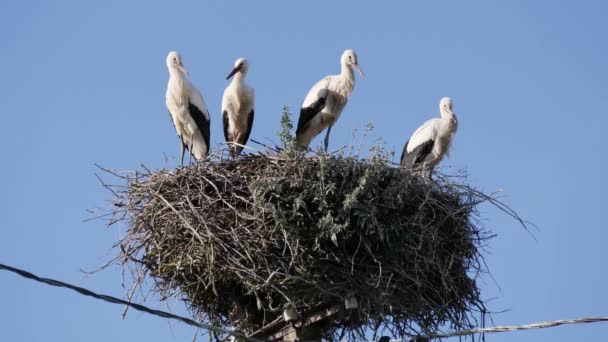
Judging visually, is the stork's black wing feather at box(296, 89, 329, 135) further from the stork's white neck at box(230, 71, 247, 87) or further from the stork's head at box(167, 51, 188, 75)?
the stork's head at box(167, 51, 188, 75)

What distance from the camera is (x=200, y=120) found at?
9.93m

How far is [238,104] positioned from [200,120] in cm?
37

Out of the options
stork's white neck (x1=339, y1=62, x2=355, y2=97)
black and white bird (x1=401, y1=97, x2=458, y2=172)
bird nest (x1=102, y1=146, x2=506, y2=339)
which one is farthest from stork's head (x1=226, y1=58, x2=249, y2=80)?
bird nest (x1=102, y1=146, x2=506, y2=339)

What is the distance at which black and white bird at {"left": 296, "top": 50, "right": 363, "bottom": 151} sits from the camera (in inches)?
384

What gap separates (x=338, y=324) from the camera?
703cm

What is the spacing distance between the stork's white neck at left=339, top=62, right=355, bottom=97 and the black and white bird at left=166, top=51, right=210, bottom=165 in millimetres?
1274

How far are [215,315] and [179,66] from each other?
323 cm

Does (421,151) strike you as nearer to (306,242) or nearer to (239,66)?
(239,66)

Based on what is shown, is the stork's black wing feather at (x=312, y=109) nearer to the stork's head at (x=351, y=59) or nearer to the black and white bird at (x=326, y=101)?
the black and white bird at (x=326, y=101)

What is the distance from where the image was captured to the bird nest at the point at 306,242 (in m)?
6.80

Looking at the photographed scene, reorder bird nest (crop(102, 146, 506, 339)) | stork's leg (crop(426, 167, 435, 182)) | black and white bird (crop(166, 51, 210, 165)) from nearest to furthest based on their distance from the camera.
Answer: bird nest (crop(102, 146, 506, 339)) < stork's leg (crop(426, 167, 435, 182)) < black and white bird (crop(166, 51, 210, 165))

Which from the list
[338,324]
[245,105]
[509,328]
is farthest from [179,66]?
[509,328]

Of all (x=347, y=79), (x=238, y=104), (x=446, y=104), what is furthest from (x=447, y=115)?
(x=238, y=104)

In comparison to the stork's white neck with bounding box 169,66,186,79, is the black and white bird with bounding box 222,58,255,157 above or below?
below
